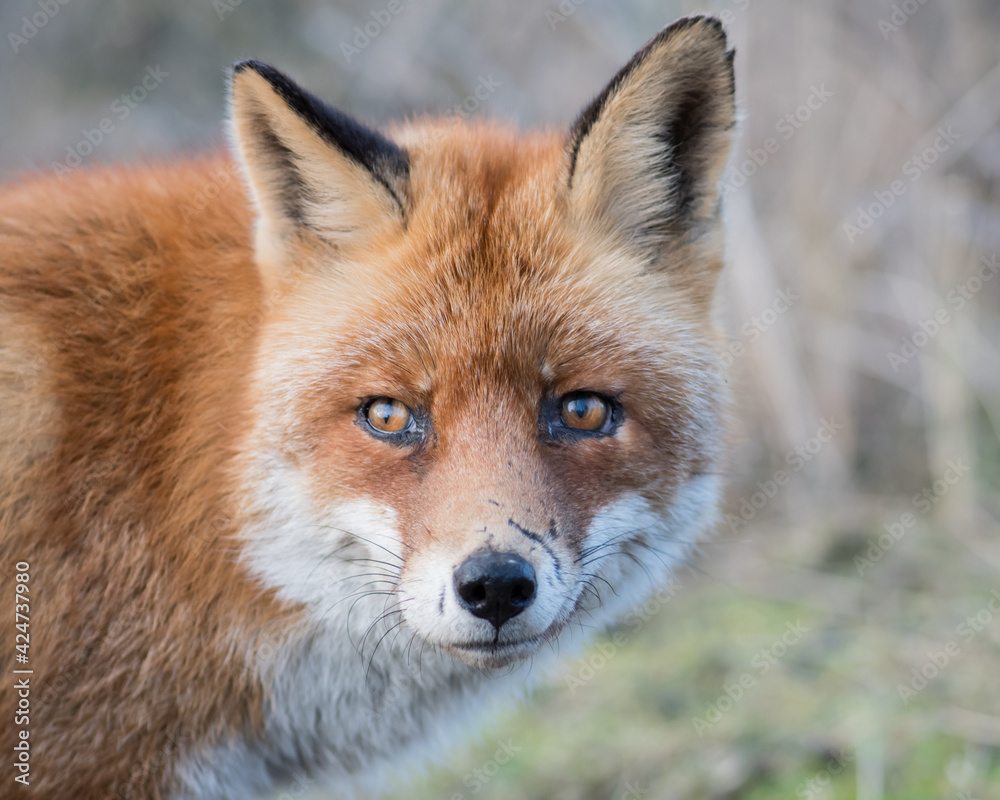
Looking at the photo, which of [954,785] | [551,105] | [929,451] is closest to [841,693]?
[954,785]

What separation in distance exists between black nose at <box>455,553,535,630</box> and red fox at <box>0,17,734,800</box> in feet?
0.26

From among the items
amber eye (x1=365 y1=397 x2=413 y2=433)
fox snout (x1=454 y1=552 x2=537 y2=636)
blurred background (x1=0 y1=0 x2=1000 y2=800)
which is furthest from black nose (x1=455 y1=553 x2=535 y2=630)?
blurred background (x1=0 y1=0 x2=1000 y2=800)

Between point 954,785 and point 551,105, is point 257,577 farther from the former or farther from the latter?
point 551,105

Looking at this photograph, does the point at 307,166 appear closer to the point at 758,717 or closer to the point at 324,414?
the point at 324,414

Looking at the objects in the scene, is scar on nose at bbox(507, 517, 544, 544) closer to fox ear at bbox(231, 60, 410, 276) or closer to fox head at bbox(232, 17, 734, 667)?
fox head at bbox(232, 17, 734, 667)

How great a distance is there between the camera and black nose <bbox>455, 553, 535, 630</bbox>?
6.53 feet

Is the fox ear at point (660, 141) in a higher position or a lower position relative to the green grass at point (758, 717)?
higher

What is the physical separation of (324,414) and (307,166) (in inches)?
29.4

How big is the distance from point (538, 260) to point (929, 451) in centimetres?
453

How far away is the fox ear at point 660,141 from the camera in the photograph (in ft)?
7.74

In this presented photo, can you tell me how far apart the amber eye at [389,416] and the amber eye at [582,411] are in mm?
453

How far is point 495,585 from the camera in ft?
6.54

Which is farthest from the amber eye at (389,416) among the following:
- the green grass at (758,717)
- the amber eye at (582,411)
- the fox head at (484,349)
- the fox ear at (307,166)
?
the green grass at (758,717)

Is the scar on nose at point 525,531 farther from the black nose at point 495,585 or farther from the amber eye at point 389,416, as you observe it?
the amber eye at point 389,416
